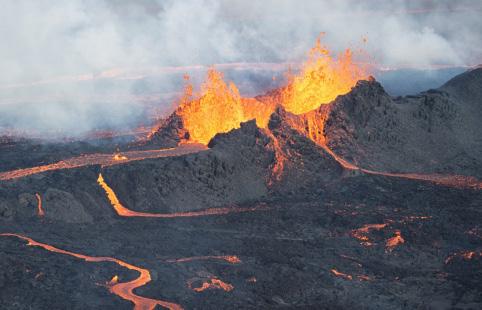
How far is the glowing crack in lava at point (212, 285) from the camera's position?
148 ft

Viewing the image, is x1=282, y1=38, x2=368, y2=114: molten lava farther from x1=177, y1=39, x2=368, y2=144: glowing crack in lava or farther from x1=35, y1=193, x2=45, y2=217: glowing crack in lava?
x1=35, y1=193, x2=45, y2=217: glowing crack in lava

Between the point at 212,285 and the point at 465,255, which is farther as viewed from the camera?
the point at 465,255

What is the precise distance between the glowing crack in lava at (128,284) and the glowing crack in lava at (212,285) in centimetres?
240

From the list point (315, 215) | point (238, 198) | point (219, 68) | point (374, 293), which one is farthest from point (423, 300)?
point (219, 68)

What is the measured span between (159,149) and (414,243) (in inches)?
1001

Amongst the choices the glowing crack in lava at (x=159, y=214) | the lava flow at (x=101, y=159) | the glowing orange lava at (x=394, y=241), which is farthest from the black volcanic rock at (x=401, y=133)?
the glowing orange lava at (x=394, y=241)

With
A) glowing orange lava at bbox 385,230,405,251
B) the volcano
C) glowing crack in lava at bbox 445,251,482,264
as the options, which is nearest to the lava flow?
the volcano

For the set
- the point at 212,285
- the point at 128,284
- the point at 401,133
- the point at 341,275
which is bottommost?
the point at 341,275

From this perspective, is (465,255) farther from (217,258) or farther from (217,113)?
(217,113)

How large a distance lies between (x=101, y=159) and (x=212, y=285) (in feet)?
81.0

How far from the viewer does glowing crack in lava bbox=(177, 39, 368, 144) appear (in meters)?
72.9

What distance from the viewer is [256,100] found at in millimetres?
75562

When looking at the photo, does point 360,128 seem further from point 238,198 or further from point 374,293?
point 374,293

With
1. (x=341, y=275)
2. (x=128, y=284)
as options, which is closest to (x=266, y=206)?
(x=341, y=275)
